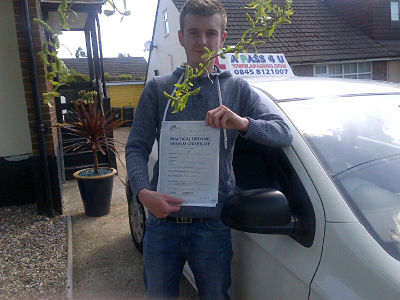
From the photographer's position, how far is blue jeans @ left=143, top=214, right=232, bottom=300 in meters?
1.79

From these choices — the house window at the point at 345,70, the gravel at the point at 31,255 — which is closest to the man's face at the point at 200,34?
the gravel at the point at 31,255

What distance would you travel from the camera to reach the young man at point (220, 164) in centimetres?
173

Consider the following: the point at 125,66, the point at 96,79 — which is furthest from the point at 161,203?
the point at 125,66

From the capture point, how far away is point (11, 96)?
4.97 metres

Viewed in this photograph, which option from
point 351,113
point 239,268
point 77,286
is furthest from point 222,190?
point 77,286

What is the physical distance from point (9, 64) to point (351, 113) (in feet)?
14.8

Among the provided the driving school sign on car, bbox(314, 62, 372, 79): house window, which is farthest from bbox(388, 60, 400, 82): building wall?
the driving school sign on car

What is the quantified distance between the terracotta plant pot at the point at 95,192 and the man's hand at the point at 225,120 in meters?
3.89

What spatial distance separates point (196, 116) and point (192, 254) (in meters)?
0.68

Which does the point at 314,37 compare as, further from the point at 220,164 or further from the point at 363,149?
the point at 220,164

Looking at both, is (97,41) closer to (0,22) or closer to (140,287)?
(0,22)

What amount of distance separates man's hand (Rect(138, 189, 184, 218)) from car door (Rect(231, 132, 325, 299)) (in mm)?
467

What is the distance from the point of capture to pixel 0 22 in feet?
15.7

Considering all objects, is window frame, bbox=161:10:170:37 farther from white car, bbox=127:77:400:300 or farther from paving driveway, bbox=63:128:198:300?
white car, bbox=127:77:400:300
